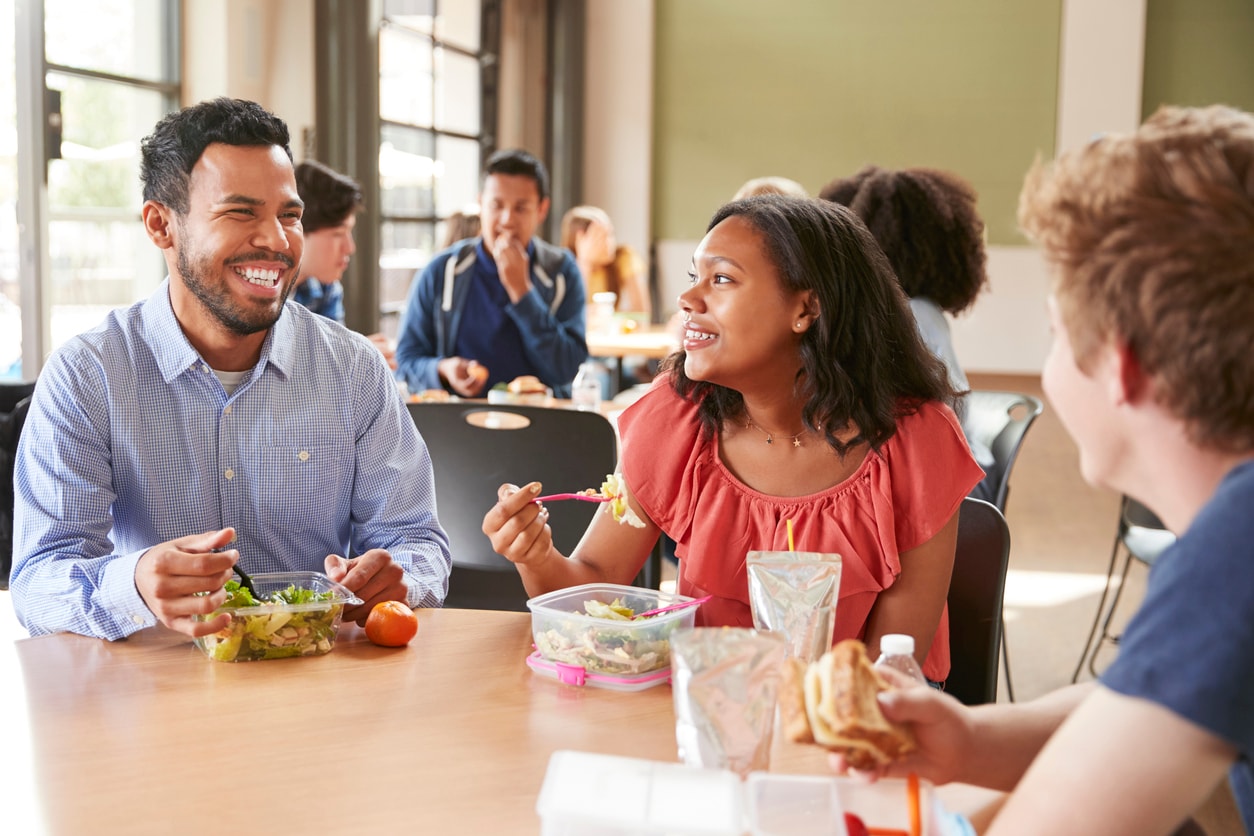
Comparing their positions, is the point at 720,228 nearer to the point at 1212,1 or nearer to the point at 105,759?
the point at 105,759

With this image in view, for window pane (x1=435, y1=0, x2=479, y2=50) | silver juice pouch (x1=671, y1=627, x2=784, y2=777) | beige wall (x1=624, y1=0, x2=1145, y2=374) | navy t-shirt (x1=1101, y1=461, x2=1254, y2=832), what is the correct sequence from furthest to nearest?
1. beige wall (x1=624, y1=0, x2=1145, y2=374)
2. window pane (x1=435, y1=0, x2=479, y2=50)
3. silver juice pouch (x1=671, y1=627, x2=784, y2=777)
4. navy t-shirt (x1=1101, y1=461, x2=1254, y2=832)

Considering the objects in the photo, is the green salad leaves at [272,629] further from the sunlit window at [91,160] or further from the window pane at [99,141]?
the window pane at [99,141]

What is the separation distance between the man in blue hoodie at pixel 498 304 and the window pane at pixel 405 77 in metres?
2.44

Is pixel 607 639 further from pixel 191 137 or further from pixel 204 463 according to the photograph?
pixel 191 137

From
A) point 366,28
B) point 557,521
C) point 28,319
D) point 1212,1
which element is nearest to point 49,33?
point 28,319

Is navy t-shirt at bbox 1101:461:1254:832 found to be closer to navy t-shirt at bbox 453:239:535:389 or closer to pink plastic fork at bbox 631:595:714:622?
pink plastic fork at bbox 631:595:714:622

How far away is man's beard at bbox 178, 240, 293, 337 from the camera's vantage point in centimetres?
188

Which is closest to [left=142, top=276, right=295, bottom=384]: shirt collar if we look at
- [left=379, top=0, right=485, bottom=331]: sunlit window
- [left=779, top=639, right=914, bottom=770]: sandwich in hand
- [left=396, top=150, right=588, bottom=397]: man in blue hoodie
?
[left=779, top=639, right=914, bottom=770]: sandwich in hand

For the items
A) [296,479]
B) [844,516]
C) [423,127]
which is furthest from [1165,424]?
[423,127]

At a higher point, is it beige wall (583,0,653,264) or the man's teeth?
beige wall (583,0,653,264)

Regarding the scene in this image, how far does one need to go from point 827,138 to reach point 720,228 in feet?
26.2

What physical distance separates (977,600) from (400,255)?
537cm

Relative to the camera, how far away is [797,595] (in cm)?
136

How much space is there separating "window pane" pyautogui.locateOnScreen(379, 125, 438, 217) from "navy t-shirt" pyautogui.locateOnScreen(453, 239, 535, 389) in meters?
2.24
